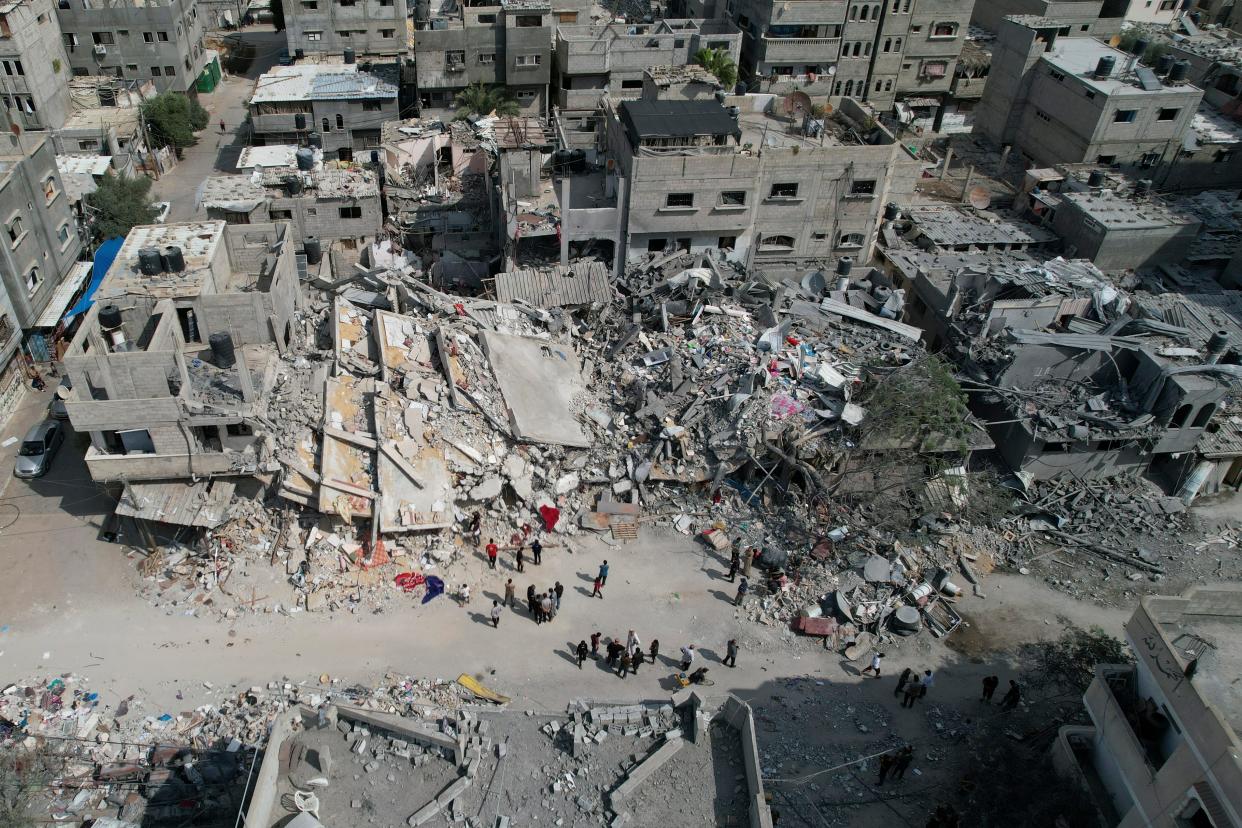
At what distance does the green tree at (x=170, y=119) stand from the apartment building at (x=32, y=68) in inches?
166

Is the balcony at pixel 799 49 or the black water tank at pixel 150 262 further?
the balcony at pixel 799 49

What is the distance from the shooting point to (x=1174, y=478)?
100ft

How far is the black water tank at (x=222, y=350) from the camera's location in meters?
27.1

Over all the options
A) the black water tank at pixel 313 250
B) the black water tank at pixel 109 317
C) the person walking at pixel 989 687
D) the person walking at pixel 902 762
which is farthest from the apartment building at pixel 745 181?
the person walking at pixel 902 762

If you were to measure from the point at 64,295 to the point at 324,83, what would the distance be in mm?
19059

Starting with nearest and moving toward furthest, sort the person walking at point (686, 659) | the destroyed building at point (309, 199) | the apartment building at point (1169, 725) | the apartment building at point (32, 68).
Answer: the apartment building at point (1169, 725), the person walking at point (686, 659), the destroyed building at point (309, 199), the apartment building at point (32, 68)

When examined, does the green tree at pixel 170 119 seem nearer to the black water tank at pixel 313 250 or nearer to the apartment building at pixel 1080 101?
the black water tank at pixel 313 250

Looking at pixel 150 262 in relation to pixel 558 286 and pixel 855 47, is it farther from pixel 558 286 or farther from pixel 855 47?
pixel 855 47

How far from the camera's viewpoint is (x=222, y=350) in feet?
89.4

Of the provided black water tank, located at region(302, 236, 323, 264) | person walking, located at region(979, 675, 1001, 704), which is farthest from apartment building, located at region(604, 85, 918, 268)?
person walking, located at region(979, 675, 1001, 704)

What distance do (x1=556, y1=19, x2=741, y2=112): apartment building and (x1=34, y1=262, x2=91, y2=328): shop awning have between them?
1020 inches

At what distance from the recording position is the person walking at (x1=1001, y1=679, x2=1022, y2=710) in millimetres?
22597

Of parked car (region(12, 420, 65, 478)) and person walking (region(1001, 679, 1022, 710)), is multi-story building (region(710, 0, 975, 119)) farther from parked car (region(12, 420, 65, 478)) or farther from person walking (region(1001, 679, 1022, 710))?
parked car (region(12, 420, 65, 478))

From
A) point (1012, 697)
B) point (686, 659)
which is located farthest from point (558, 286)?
point (1012, 697)
